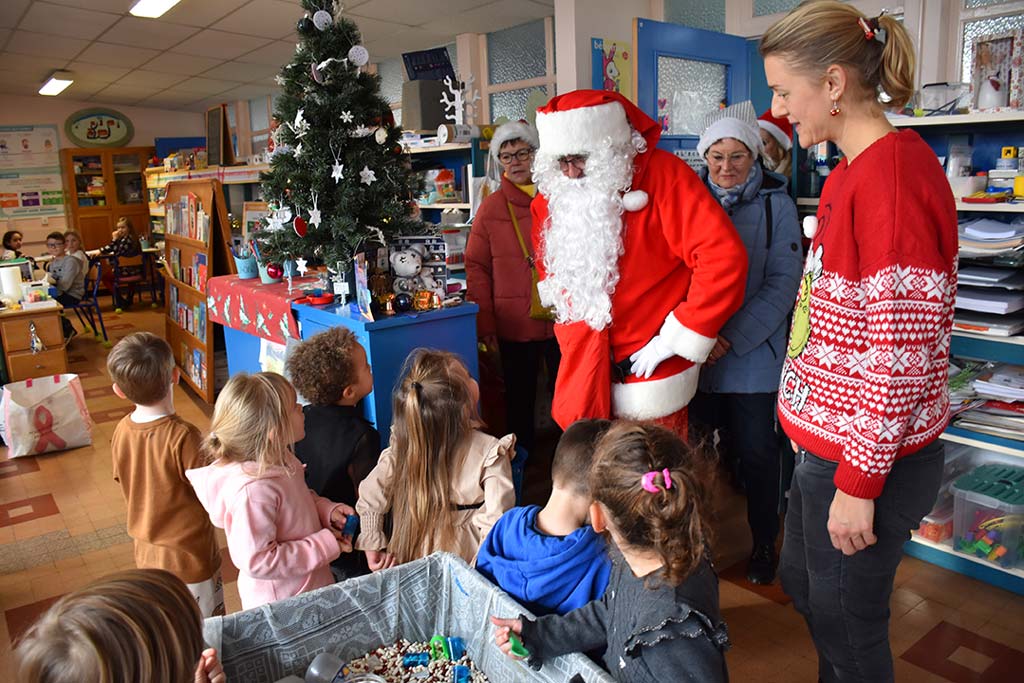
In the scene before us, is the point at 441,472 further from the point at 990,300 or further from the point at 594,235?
the point at 990,300

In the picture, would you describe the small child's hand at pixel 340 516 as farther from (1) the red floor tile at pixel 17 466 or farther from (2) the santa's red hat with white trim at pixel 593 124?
(1) the red floor tile at pixel 17 466

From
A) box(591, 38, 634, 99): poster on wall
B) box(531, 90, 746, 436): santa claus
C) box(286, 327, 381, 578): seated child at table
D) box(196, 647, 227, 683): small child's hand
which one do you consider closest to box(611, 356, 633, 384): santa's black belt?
box(531, 90, 746, 436): santa claus

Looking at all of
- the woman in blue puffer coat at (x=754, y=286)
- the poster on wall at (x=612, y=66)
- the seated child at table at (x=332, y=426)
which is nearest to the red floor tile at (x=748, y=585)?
the woman in blue puffer coat at (x=754, y=286)

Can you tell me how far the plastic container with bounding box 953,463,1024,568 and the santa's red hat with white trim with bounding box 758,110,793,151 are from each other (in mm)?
1424

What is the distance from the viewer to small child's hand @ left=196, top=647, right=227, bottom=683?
1286 millimetres

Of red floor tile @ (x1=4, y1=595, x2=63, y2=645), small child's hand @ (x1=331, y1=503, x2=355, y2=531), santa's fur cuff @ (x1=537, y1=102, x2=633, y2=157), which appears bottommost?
red floor tile @ (x1=4, y1=595, x2=63, y2=645)

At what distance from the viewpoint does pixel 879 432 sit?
125 centimetres

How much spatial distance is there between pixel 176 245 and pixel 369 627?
5.17m

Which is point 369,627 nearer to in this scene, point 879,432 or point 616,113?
point 879,432

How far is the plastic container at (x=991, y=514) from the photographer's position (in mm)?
2619

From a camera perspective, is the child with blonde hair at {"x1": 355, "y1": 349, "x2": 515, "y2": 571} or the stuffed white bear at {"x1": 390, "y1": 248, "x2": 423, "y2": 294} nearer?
the child with blonde hair at {"x1": 355, "y1": 349, "x2": 515, "y2": 571}

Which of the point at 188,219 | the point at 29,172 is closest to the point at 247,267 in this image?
the point at 188,219

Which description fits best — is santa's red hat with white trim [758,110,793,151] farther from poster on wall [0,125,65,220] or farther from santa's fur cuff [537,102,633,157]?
poster on wall [0,125,65,220]

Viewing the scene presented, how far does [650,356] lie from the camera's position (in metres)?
2.18
